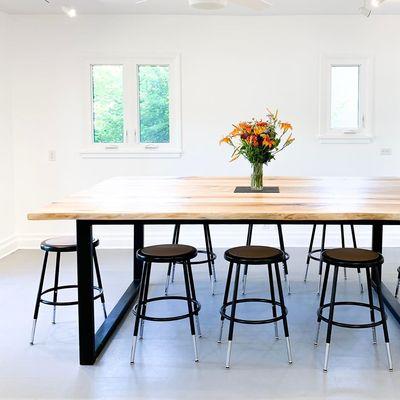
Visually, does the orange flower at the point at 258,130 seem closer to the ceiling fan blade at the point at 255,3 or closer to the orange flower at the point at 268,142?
the orange flower at the point at 268,142

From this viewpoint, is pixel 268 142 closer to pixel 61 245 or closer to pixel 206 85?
pixel 61 245

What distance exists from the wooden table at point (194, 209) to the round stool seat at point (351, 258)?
207 mm

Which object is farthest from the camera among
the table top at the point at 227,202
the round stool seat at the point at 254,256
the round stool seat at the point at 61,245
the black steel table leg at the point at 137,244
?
the black steel table leg at the point at 137,244

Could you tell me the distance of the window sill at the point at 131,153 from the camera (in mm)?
6145

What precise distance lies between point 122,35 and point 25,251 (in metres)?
2.58

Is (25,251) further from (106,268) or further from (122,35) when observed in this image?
(122,35)

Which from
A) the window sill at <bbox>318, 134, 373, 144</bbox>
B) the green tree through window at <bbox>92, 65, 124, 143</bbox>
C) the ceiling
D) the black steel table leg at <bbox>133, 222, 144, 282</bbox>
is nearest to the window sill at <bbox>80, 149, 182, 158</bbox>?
the green tree through window at <bbox>92, 65, 124, 143</bbox>

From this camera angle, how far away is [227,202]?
3143mm

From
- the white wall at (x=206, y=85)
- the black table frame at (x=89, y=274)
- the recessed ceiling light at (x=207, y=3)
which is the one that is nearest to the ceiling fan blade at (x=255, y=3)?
the recessed ceiling light at (x=207, y=3)

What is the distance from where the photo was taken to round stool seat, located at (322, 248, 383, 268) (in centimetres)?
304

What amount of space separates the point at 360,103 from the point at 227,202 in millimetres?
3531

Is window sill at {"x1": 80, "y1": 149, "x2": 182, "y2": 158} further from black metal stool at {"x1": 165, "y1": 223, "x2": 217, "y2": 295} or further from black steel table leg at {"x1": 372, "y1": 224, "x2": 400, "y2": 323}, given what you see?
black steel table leg at {"x1": 372, "y1": 224, "x2": 400, "y2": 323}

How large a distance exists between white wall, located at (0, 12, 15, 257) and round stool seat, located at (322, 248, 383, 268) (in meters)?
3.93

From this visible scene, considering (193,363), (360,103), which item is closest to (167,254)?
(193,363)
